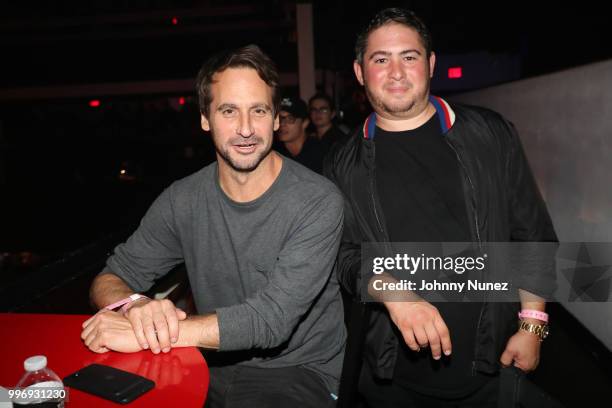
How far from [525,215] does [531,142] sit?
11.7 feet

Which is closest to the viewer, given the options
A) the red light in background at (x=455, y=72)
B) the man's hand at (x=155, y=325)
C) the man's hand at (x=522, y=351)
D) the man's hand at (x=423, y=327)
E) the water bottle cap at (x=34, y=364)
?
the water bottle cap at (x=34, y=364)

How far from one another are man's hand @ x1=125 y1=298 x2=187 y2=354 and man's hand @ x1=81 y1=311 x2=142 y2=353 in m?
0.03

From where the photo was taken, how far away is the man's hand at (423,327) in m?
1.39

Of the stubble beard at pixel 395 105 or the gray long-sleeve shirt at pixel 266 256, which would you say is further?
the stubble beard at pixel 395 105

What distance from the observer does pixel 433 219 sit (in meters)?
1.71

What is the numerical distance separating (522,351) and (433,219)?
565mm

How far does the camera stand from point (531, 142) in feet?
15.8

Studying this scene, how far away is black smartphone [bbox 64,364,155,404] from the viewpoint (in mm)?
1083

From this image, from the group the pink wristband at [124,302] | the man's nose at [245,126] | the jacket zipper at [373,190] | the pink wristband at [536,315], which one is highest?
the man's nose at [245,126]

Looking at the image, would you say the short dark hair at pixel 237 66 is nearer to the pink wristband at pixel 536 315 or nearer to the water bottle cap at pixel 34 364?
the water bottle cap at pixel 34 364

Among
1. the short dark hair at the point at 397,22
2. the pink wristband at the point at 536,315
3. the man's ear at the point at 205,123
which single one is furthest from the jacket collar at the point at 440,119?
the pink wristband at the point at 536,315

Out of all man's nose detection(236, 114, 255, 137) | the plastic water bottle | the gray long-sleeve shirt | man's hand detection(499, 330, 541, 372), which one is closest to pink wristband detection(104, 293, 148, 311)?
the gray long-sleeve shirt

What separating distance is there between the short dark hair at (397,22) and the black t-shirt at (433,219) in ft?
1.34

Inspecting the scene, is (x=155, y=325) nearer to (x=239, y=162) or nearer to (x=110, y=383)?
(x=110, y=383)
